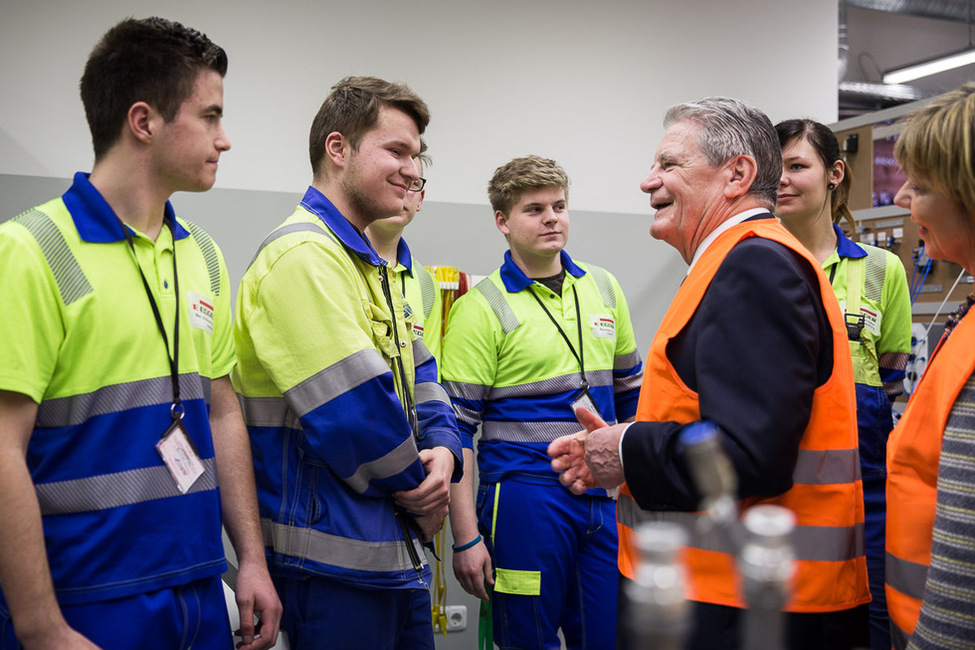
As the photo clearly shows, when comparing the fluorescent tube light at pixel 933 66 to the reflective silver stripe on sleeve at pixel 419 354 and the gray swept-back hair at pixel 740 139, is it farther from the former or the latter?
the reflective silver stripe on sleeve at pixel 419 354

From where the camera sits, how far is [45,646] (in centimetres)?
109

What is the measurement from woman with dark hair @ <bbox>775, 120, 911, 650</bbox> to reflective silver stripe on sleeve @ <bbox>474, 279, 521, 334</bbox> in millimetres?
900

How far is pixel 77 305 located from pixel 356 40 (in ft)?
7.97

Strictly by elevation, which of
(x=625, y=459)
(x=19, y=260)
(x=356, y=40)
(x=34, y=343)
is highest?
(x=356, y=40)

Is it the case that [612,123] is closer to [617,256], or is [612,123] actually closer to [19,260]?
[617,256]

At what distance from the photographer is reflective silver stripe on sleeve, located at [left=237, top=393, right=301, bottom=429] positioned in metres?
1.54

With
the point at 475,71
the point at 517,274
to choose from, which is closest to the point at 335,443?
the point at 517,274

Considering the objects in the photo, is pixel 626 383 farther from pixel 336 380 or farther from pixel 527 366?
pixel 336 380

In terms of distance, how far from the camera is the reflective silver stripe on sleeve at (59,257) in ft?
3.79

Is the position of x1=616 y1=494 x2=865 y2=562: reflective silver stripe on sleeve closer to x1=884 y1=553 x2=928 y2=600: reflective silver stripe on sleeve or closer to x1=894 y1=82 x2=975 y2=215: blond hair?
x1=884 y1=553 x2=928 y2=600: reflective silver stripe on sleeve

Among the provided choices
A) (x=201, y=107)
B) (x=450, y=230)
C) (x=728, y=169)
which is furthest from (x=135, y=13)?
(x=728, y=169)

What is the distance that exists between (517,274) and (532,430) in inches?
21.6

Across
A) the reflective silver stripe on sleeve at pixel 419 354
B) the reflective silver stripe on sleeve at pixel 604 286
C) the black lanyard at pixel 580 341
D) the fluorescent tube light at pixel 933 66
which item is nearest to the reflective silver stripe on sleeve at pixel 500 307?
the black lanyard at pixel 580 341

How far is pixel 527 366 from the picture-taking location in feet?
8.29
